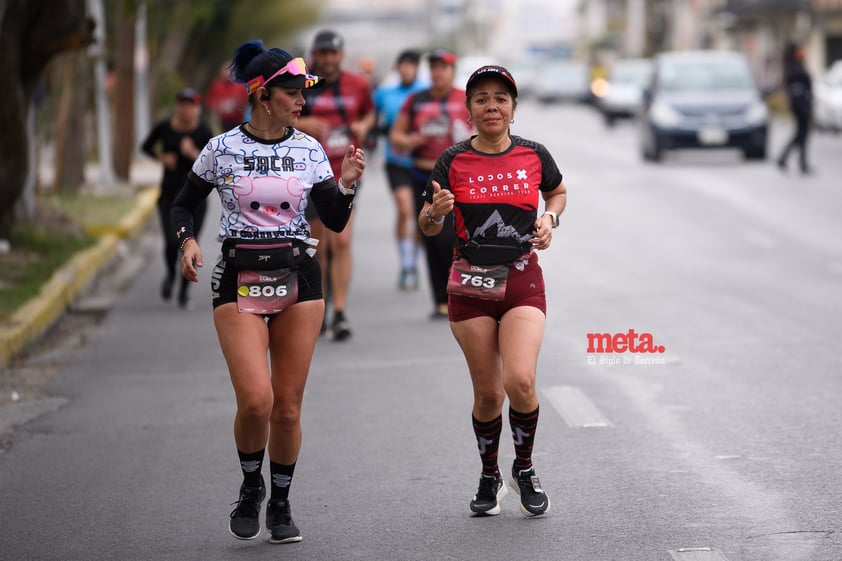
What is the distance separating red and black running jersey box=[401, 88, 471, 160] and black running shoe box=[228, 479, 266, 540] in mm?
6331

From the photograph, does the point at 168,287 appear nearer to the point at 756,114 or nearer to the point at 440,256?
the point at 440,256

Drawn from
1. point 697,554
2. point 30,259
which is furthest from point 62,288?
point 697,554

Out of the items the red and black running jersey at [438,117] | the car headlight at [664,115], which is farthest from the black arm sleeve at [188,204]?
the car headlight at [664,115]

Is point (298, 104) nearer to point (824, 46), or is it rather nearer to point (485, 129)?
point (485, 129)

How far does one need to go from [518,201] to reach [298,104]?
97 cm

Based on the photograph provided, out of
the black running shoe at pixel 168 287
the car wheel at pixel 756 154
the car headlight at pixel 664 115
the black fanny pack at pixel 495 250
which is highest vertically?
the black fanny pack at pixel 495 250

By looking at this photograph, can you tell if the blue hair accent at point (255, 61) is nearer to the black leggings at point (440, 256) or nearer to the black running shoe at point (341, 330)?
the black leggings at point (440, 256)

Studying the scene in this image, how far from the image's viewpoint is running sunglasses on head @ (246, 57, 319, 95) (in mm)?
6004

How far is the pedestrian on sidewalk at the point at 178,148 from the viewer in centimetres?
1348

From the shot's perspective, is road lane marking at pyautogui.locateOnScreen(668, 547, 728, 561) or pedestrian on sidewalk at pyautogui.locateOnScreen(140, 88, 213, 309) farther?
pedestrian on sidewalk at pyautogui.locateOnScreen(140, 88, 213, 309)

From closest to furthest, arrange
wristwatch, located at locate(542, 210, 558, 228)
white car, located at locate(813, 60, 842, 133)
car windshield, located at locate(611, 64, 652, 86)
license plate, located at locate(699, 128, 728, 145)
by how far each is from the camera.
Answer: wristwatch, located at locate(542, 210, 558, 228), license plate, located at locate(699, 128, 728, 145), white car, located at locate(813, 60, 842, 133), car windshield, located at locate(611, 64, 652, 86)

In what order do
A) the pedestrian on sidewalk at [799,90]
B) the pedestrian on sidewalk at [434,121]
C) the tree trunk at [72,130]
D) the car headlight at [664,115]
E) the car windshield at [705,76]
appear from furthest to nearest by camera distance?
the car windshield at [705,76]
the car headlight at [664,115]
the pedestrian on sidewalk at [799,90]
the tree trunk at [72,130]
the pedestrian on sidewalk at [434,121]

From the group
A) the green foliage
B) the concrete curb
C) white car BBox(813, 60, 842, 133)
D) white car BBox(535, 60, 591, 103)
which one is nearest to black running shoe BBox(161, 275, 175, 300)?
the concrete curb

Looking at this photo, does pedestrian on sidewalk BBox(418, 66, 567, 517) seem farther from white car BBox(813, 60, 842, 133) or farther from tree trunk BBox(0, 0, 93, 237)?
white car BBox(813, 60, 842, 133)
